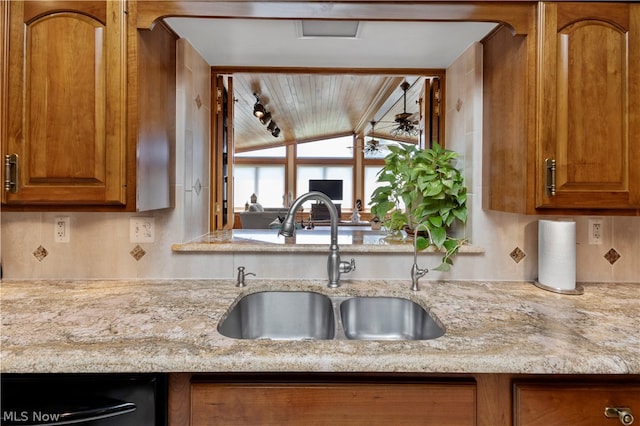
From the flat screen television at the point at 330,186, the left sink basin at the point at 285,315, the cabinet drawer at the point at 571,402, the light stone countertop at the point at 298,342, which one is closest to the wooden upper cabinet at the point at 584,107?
the light stone countertop at the point at 298,342

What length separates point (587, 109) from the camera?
1.19 m

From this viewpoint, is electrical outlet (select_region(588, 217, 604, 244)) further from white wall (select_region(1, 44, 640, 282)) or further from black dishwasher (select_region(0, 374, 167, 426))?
black dishwasher (select_region(0, 374, 167, 426))

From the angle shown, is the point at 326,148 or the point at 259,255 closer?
the point at 259,255

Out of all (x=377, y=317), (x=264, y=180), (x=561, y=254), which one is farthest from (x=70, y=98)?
(x=264, y=180)

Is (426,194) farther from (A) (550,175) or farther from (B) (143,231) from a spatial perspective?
(B) (143,231)

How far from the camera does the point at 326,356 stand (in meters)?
0.83

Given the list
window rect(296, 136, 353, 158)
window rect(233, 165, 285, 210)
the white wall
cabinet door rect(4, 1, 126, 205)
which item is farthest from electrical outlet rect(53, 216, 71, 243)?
window rect(296, 136, 353, 158)

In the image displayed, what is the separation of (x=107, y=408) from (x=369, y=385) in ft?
2.12

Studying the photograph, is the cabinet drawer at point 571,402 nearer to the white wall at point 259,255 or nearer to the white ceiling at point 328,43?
the white wall at point 259,255

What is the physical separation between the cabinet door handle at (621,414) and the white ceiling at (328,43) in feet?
4.34

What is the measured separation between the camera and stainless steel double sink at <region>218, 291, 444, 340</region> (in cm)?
134

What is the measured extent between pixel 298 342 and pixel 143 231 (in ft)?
3.20

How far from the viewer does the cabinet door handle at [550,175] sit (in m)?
1.19

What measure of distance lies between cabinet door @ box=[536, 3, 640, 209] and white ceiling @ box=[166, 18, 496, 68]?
0.97ft
